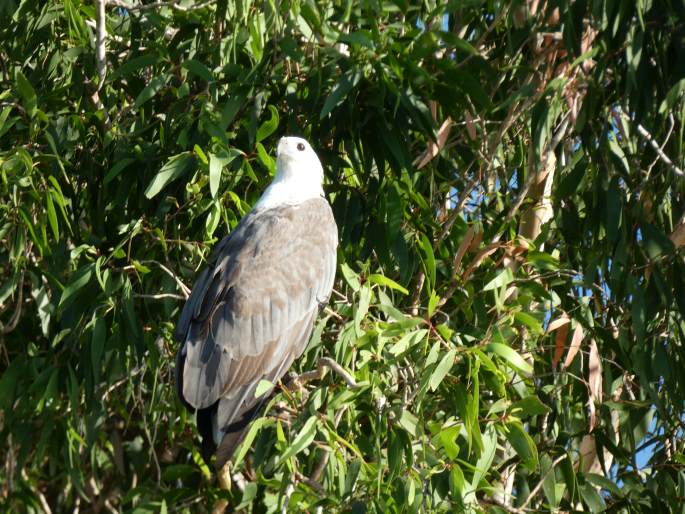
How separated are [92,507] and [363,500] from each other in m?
2.47

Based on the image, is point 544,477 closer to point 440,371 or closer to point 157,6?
point 440,371

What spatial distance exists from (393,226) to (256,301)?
53 cm

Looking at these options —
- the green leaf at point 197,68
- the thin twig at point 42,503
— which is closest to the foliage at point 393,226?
the green leaf at point 197,68

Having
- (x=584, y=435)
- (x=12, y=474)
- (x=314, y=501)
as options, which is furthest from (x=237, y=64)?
(x=12, y=474)

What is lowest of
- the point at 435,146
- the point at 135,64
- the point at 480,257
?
the point at 480,257

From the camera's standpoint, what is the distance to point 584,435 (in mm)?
3959

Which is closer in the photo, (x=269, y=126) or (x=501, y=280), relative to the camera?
(x=501, y=280)

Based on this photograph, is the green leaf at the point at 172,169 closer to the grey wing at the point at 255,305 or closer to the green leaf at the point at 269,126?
the green leaf at the point at 269,126

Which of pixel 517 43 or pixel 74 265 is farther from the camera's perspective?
pixel 74 265

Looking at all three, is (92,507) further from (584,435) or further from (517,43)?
(517,43)

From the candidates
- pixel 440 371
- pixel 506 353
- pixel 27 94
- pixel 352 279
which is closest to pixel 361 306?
pixel 352 279

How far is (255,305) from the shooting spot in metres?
3.84

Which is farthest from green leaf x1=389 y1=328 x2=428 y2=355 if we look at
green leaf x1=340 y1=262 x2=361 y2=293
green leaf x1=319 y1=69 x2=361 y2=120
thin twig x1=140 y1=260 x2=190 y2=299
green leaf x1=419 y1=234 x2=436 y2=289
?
thin twig x1=140 y1=260 x2=190 y2=299

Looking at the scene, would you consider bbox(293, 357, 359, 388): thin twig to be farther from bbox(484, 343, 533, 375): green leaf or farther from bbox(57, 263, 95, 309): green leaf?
bbox(57, 263, 95, 309): green leaf
